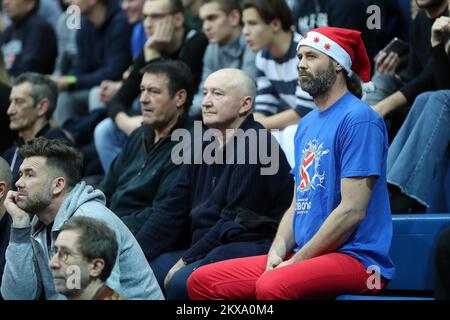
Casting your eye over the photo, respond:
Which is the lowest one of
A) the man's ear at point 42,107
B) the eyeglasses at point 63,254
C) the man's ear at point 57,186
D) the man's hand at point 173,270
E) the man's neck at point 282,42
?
the man's hand at point 173,270

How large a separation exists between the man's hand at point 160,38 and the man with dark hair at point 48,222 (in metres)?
2.27

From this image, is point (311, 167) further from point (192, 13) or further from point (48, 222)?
point (192, 13)

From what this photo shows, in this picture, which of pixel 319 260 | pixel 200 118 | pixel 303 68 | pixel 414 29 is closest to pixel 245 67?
pixel 200 118

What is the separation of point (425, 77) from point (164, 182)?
4.75 feet

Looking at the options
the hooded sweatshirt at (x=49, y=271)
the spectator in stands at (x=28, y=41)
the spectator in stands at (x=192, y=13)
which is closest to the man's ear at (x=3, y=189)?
the hooded sweatshirt at (x=49, y=271)

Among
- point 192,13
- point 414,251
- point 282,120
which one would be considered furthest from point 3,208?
point 192,13

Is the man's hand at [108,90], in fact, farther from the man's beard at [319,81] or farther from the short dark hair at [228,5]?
the man's beard at [319,81]

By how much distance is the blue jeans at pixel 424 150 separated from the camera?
16.3 feet

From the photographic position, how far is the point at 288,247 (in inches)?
176

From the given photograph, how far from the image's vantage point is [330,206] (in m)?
4.23

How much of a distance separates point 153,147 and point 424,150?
1.49 m
